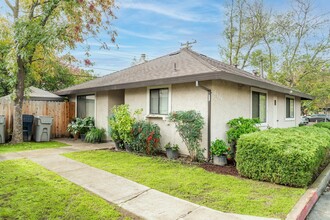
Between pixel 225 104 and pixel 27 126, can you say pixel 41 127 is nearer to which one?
pixel 27 126

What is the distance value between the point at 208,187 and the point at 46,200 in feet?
9.94

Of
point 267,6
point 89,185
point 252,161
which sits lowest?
point 89,185

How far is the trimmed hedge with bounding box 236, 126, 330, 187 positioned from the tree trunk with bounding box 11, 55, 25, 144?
9219mm

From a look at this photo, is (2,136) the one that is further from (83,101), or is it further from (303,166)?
(303,166)

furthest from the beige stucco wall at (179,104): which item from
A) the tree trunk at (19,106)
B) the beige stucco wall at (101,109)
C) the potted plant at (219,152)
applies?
the tree trunk at (19,106)

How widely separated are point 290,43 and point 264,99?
17473 mm

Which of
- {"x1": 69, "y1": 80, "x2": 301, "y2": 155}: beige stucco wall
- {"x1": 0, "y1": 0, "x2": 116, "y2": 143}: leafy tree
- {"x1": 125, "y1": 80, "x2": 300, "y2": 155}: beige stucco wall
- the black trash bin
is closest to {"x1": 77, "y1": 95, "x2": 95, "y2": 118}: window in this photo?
the black trash bin

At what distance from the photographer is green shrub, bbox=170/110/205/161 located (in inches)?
274

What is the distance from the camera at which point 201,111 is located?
731cm

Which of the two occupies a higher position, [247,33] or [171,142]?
[247,33]

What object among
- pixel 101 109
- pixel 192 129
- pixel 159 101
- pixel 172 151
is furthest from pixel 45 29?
pixel 192 129

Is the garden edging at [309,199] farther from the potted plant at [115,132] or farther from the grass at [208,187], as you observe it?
the potted plant at [115,132]

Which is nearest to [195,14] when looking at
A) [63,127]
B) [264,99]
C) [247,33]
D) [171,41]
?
[171,41]

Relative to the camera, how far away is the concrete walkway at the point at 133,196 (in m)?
3.55
